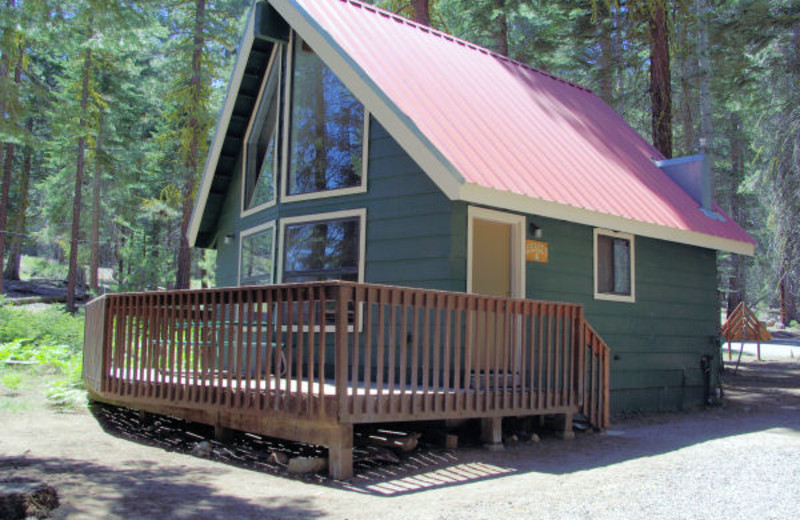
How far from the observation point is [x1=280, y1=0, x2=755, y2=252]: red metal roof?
8.38m

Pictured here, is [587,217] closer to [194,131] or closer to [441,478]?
[441,478]

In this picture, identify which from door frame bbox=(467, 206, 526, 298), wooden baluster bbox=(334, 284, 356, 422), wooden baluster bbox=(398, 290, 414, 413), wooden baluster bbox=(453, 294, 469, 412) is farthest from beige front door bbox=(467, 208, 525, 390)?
wooden baluster bbox=(334, 284, 356, 422)

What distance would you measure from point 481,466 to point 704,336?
288 inches

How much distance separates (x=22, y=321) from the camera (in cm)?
1817

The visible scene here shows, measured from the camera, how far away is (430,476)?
242 inches

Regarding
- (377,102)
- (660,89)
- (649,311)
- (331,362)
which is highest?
(660,89)

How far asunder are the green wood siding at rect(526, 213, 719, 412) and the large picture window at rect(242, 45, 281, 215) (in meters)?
4.30

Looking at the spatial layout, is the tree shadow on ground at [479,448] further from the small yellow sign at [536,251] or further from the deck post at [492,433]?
the small yellow sign at [536,251]

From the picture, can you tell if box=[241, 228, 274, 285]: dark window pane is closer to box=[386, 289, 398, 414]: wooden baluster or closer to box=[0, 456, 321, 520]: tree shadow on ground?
box=[386, 289, 398, 414]: wooden baluster

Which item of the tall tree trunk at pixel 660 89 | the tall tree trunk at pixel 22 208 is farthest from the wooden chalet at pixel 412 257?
the tall tree trunk at pixel 22 208

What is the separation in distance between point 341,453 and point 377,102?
14.0 ft

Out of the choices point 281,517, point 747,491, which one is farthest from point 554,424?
point 281,517

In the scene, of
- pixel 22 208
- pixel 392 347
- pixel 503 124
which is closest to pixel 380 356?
pixel 392 347

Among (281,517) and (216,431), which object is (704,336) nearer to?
(216,431)
